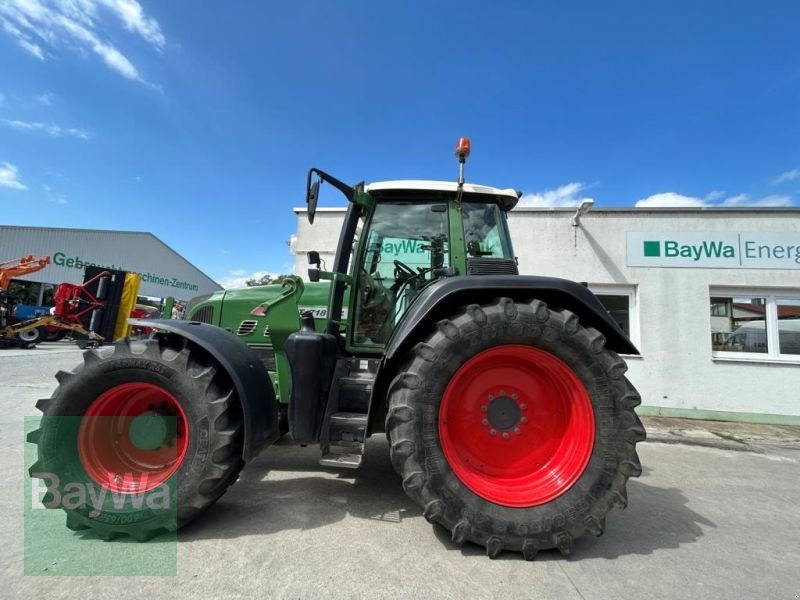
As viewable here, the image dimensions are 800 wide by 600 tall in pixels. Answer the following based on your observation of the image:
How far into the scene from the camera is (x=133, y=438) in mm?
2314

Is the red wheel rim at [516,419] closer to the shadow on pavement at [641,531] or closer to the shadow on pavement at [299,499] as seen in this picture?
the shadow on pavement at [641,531]

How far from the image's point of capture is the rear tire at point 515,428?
6.57 ft

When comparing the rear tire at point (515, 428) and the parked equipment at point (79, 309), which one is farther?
the parked equipment at point (79, 309)

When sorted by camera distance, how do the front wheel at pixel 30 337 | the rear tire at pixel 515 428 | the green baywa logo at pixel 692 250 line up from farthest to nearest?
the front wheel at pixel 30 337, the green baywa logo at pixel 692 250, the rear tire at pixel 515 428

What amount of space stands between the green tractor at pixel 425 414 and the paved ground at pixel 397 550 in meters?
0.18

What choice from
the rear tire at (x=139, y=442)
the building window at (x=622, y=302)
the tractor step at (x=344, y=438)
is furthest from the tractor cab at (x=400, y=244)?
the building window at (x=622, y=302)

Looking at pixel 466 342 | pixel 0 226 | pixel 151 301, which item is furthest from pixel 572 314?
pixel 151 301

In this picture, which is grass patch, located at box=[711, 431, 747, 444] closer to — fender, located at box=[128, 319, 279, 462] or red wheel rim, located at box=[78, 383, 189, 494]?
fender, located at box=[128, 319, 279, 462]

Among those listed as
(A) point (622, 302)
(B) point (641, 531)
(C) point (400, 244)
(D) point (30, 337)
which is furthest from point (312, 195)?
(D) point (30, 337)

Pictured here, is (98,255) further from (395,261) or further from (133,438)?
(395,261)

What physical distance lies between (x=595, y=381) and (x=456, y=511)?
3.35 ft

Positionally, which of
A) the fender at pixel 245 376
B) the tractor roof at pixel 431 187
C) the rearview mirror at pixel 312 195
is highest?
the tractor roof at pixel 431 187

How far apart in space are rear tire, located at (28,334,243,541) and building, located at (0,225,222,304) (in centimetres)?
1926

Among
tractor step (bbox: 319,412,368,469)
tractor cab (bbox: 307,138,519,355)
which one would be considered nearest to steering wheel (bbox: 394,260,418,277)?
tractor cab (bbox: 307,138,519,355)
